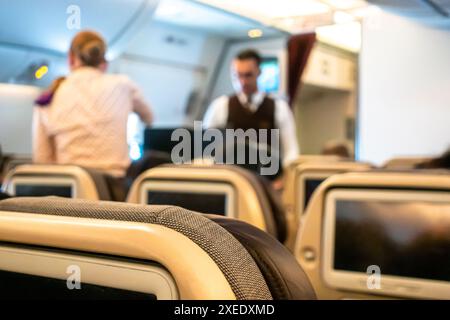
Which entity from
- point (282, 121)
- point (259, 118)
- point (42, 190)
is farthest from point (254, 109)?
point (42, 190)

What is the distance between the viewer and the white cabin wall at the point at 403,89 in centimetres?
425

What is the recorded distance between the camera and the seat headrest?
0.55m

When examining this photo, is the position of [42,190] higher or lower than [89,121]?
lower

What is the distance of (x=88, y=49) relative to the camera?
232cm

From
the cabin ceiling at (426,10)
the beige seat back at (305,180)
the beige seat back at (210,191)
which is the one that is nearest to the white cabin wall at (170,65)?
the cabin ceiling at (426,10)

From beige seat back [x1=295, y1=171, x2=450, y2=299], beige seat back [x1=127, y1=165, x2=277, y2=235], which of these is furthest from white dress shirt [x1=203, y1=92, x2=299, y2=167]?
beige seat back [x1=295, y1=171, x2=450, y2=299]

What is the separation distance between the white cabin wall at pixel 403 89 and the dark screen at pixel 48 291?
3577mm

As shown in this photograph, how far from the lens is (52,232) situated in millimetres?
619

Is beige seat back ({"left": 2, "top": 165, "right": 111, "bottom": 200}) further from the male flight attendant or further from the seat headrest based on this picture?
the male flight attendant

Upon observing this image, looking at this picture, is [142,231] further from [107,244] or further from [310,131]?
[310,131]

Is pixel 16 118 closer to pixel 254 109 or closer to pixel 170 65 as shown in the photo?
pixel 254 109

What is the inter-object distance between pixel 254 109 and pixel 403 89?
2.80 meters

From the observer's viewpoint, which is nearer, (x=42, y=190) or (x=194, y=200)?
(x=194, y=200)

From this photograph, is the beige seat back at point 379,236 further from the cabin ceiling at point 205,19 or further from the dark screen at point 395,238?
the cabin ceiling at point 205,19
